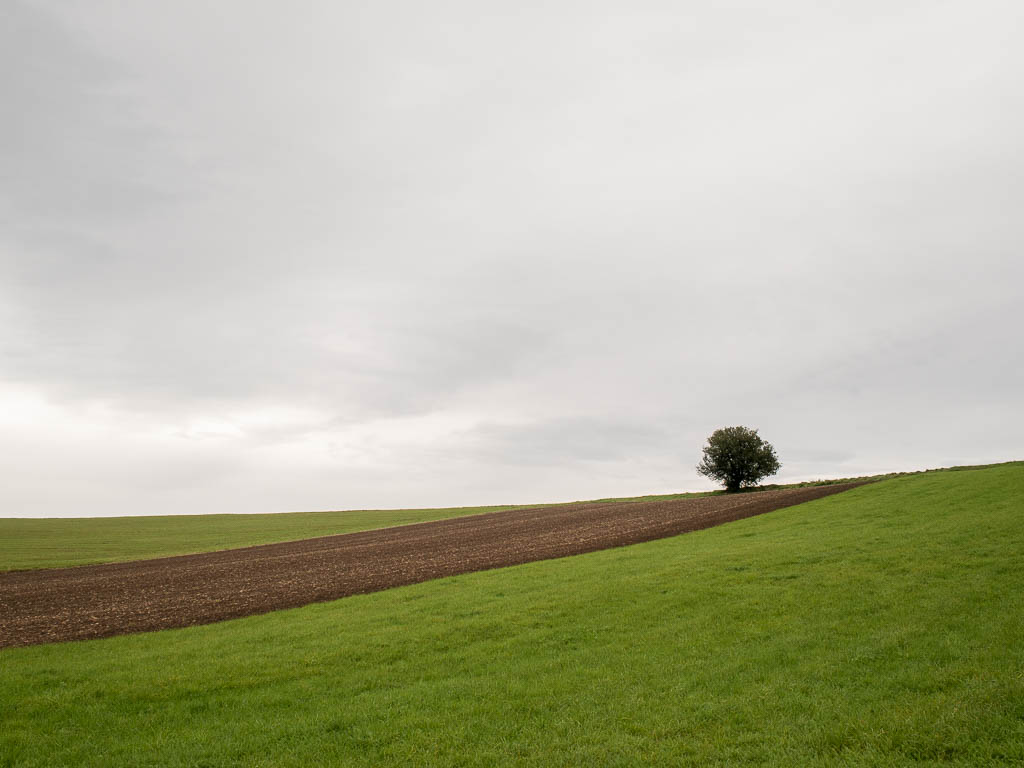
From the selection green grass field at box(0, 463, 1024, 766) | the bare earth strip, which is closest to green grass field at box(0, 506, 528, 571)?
the bare earth strip

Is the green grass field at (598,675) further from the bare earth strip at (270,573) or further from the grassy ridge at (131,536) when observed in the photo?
the grassy ridge at (131,536)

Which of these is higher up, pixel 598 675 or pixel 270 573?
pixel 598 675

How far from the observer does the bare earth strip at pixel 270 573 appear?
23125 mm

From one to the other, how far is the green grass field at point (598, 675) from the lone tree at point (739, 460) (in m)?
65.0

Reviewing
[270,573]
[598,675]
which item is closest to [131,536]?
[270,573]

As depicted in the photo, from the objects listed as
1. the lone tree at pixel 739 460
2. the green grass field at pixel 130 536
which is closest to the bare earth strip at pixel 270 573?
the green grass field at pixel 130 536

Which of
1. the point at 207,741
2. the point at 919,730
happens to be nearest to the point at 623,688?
the point at 919,730

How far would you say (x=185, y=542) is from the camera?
6450 cm

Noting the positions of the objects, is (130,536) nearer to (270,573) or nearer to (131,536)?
(131,536)

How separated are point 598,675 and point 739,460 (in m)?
79.7

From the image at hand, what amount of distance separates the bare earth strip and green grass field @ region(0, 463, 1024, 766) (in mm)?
3290

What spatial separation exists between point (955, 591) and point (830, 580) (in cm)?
324

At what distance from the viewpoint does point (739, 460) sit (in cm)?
8556

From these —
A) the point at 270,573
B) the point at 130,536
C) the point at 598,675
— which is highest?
the point at 598,675
